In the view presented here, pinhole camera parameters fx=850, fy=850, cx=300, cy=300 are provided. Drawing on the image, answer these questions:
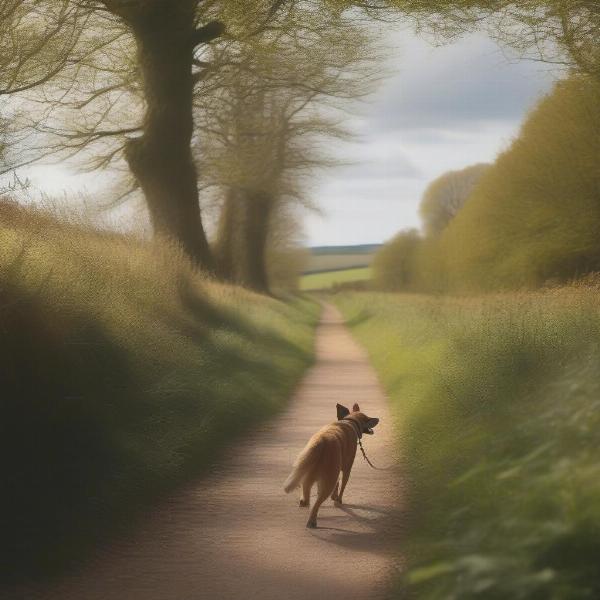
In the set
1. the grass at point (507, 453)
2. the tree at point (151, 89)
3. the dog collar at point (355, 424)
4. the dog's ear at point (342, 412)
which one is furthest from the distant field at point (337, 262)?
the dog collar at point (355, 424)

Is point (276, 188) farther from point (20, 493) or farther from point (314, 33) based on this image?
point (20, 493)

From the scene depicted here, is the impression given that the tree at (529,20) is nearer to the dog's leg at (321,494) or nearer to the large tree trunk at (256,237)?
the dog's leg at (321,494)

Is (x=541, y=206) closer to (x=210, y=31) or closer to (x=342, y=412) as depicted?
(x=210, y=31)

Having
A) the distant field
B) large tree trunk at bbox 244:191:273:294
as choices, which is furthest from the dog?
the distant field

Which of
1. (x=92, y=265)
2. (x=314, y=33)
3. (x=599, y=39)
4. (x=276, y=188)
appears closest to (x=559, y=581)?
(x=92, y=265)

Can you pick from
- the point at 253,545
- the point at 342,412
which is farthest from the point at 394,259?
the point at 253,545

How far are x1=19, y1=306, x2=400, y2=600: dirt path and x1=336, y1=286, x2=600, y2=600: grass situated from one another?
0.31m

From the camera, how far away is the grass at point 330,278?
3610 inches

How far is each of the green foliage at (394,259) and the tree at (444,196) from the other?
1.68m

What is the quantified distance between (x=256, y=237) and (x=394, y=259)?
1918 centimetres

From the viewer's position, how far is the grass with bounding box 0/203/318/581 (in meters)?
6.58

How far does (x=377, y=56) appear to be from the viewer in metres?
22.8

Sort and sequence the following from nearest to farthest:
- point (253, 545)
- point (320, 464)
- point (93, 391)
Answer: point (253, 545) < point (320, 464) < point (93, 391)

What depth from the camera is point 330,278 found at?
97188 millimetres
